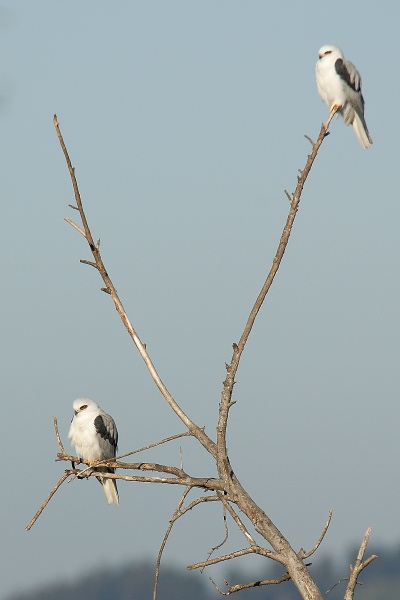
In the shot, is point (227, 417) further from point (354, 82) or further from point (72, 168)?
point (354, 82)

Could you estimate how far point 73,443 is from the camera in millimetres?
20734

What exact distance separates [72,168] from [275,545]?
3547mm

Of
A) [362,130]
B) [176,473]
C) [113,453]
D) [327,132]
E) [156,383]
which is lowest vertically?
[176,473]

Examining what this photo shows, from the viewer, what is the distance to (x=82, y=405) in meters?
20.6

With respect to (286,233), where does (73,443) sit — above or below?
above

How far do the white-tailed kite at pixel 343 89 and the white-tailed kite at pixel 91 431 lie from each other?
6.59 m

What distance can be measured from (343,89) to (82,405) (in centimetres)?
717

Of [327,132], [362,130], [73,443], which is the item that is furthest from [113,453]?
[327,132]

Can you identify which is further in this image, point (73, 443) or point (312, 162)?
point (73, 443)

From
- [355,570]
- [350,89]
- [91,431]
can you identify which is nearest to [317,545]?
[355,570]

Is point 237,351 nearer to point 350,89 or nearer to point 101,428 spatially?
point 101,428

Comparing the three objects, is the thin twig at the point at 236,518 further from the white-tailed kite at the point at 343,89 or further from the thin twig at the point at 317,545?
the white-tailed kite at the point at 343,89

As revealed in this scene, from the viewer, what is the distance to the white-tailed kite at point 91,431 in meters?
20.4

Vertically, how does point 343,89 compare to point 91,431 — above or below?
above
